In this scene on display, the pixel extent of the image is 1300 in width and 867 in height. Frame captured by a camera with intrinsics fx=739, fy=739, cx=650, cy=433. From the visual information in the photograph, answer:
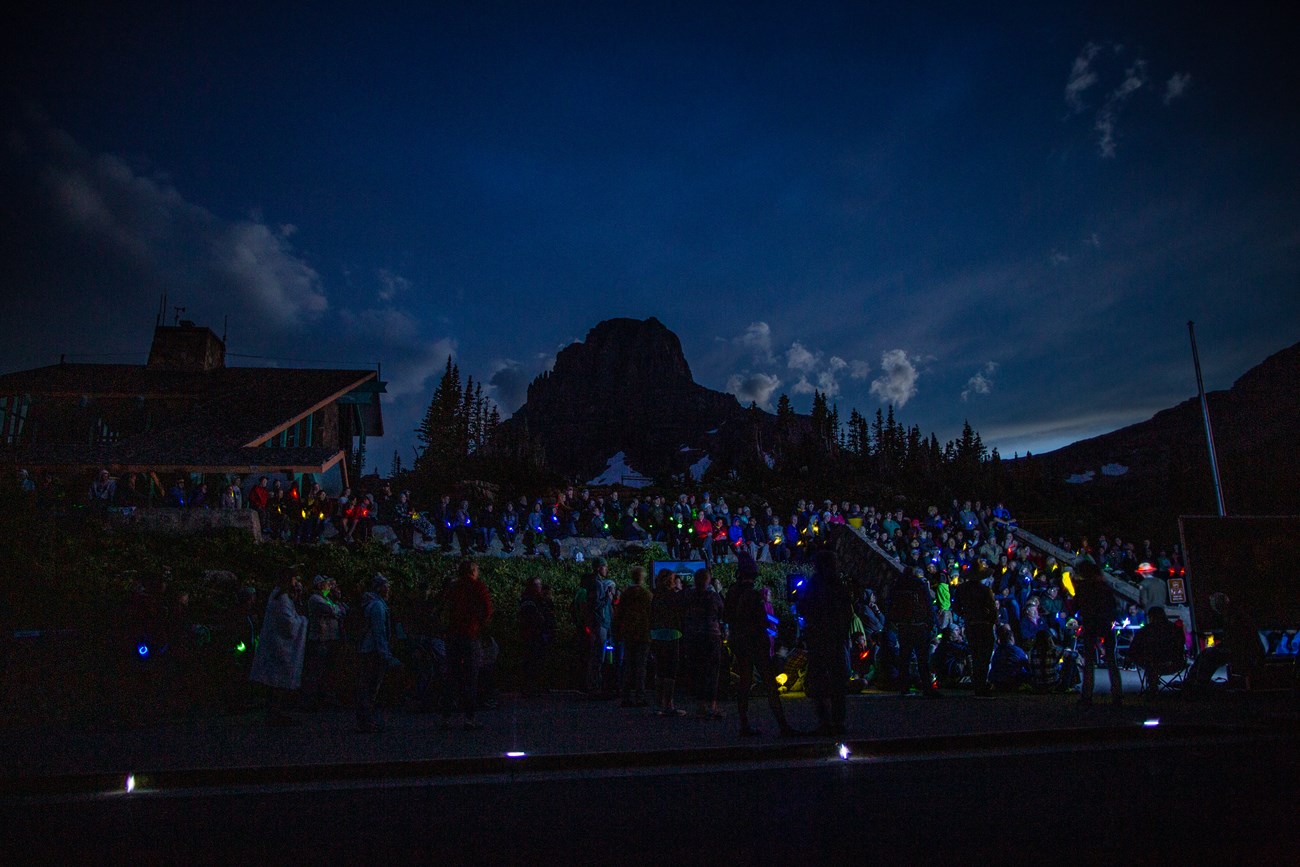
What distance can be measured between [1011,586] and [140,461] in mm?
22839

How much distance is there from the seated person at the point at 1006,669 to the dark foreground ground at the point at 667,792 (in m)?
2.48

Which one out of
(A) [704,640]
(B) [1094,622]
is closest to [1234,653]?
(B) [1094,622]

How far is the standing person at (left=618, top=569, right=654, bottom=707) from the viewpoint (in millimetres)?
9602

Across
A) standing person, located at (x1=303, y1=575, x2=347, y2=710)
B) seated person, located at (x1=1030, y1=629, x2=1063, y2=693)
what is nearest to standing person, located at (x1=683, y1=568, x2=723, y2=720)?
standing person, located at (x1=303, y1=575, x2=347, y2=710)

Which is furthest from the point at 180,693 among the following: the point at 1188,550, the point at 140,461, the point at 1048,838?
the point at 1188,550

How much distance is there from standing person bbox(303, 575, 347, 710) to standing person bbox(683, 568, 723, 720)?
4.59 m

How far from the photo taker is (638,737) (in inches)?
293

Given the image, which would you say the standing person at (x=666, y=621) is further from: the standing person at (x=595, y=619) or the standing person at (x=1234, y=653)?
the standing person at (x=1234, y=653)

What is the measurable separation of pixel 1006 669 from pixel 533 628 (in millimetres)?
7295

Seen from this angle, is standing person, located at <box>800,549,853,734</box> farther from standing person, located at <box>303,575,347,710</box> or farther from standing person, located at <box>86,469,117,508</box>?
standing person, located at <box>86,469,117,508</box>

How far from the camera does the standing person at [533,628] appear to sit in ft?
36.7

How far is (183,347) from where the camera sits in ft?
108

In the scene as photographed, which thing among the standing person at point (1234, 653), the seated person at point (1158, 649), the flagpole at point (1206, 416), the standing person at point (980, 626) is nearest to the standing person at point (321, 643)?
the standing person at point (980, 626)

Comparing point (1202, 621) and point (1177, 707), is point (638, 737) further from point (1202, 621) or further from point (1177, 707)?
point (1202, 621)
